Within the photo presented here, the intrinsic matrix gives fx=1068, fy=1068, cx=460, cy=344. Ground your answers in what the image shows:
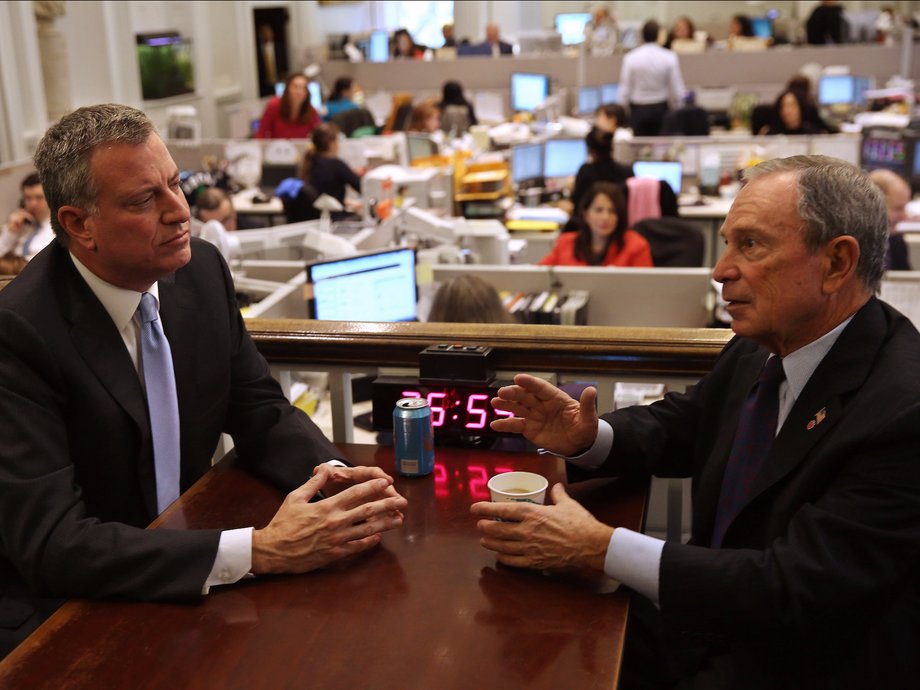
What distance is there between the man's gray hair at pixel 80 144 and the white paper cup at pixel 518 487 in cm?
75

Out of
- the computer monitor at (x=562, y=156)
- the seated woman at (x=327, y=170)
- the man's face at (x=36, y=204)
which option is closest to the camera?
the man's face at (x=36, y=204)

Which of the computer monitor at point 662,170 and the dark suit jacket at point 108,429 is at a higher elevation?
the dark suit jacket at point 108,429

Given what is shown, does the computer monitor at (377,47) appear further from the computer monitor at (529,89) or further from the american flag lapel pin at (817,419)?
the american flag lapel pin at (817,419)

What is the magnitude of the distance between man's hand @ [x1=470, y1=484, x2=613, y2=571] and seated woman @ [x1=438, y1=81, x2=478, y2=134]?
8133 millimetres

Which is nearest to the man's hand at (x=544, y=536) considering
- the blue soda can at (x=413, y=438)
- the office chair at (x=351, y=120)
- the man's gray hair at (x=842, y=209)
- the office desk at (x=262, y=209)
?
the blue soda can at (x=413, y=438)

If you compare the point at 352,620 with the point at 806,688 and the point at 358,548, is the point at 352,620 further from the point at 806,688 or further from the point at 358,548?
the point at 806,688

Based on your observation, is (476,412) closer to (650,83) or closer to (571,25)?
(650,83)

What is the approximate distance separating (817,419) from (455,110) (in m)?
8.45

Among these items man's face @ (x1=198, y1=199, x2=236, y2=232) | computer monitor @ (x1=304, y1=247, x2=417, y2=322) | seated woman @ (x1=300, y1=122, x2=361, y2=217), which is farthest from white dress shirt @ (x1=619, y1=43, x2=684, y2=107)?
computer monitor @ (x1=304, y1=247, x2=417, y2=322)

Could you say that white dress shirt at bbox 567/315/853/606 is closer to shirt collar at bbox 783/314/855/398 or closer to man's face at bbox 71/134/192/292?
shirt collar at bbox 783/314/855/398

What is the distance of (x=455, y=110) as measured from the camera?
31.5 feet

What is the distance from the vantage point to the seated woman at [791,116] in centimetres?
839

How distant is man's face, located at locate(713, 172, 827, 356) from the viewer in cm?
150

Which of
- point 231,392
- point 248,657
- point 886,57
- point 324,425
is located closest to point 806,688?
point 248,657
